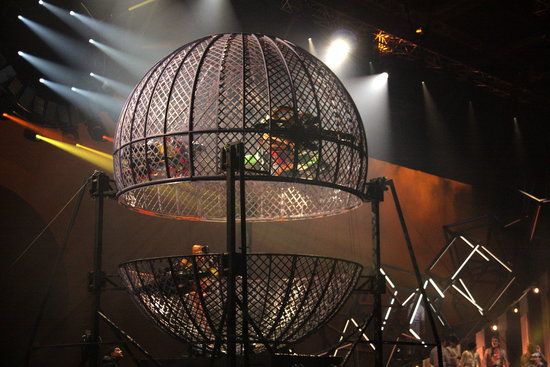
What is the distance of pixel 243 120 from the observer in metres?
1.74

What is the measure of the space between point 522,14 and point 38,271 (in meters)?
7.62

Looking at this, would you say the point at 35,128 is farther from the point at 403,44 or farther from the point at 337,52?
A: the point at 403,44

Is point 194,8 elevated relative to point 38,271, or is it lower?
elevated

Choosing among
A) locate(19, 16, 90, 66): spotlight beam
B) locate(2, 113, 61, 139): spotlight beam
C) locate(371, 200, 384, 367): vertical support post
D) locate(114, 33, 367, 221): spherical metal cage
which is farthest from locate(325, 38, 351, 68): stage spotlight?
locate(114, 33, 367, 221): spherical metal cage

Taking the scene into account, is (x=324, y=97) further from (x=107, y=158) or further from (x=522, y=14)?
(x=522, y=14)

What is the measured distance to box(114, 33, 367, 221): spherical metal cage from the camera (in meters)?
1.79

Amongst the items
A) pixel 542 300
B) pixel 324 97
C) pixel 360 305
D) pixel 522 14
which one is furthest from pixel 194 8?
pixel 542 300

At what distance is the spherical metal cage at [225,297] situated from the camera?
1.61 metres

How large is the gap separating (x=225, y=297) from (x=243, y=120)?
0.56 m

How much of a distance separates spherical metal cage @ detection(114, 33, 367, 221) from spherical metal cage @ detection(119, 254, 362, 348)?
276 mm

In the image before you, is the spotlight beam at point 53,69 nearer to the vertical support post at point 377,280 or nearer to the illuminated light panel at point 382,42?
the illuminated light panel at point 382,42

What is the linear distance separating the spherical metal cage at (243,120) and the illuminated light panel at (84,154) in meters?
5.71

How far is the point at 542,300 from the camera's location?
12.4 metres

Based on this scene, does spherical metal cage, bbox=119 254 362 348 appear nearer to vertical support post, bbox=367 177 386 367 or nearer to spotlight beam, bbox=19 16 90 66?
vertical support post, bbox=367 177 386 367
